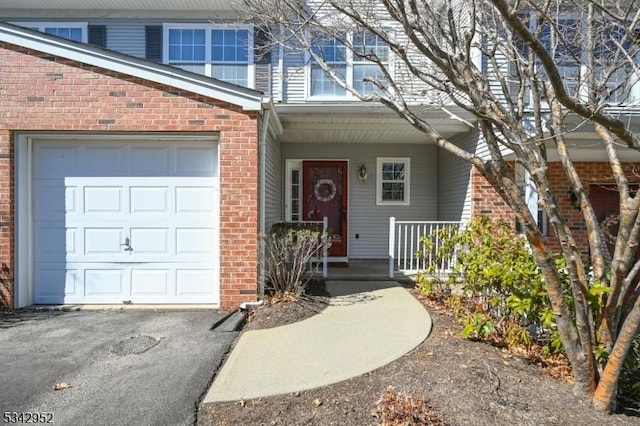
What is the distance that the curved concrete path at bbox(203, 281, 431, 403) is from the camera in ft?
11.5

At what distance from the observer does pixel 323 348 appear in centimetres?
425

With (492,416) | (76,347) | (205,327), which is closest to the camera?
(492,416)

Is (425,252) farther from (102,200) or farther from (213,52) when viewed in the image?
(213,52)

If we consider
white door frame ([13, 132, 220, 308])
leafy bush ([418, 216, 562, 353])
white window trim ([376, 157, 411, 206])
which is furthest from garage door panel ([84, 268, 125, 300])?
white window trim ([376, 157, 411, 206])

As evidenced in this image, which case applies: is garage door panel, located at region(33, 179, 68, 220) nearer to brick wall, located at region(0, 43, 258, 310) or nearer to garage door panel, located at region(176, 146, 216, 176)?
brick wall, located at region(0, 43, 258, 310)

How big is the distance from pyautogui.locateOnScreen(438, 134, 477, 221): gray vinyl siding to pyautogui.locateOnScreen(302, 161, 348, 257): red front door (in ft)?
7.55

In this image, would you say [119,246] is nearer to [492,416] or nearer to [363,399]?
[363,399]

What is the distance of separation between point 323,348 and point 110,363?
2.18 meters

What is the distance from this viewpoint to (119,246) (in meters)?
5.95

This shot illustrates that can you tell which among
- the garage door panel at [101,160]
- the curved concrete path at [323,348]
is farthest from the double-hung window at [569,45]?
the garage door panel at [101,160]

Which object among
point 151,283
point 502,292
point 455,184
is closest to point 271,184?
point 151,283

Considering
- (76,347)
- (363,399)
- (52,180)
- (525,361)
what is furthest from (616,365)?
(52,180)

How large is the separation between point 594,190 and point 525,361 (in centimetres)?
689

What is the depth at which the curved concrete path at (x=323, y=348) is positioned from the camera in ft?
11.5
